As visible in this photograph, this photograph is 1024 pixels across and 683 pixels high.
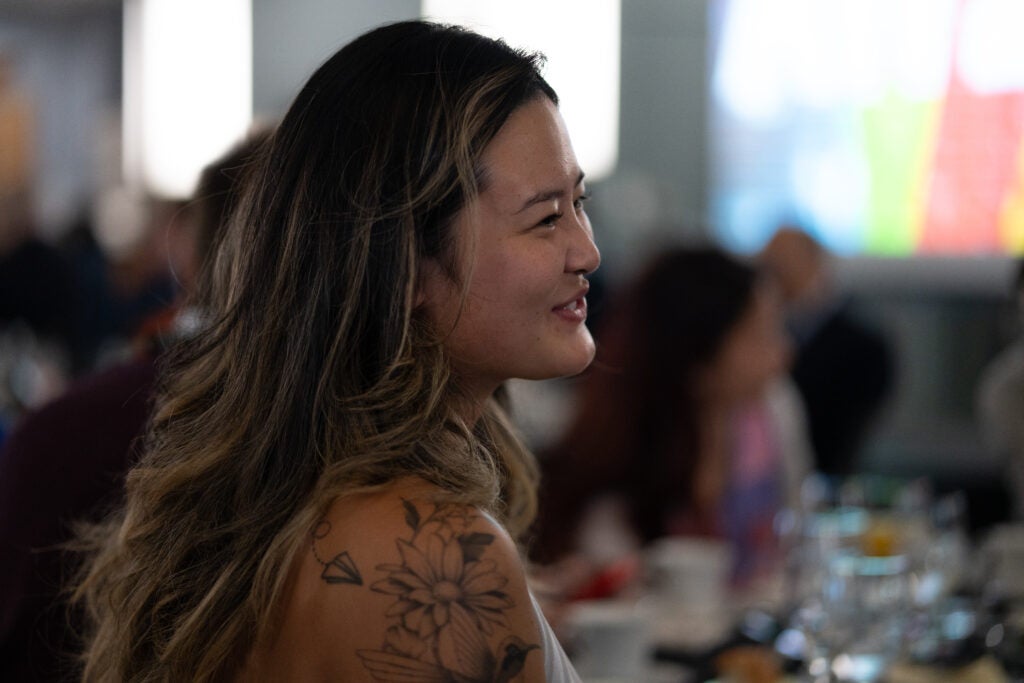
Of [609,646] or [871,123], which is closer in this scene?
[609,646]

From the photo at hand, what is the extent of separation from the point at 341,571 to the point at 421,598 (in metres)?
0.07

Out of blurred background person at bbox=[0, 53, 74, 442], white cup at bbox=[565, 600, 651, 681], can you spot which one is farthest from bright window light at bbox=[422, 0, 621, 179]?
white cup at bbox=[565, 600, 651, 681]

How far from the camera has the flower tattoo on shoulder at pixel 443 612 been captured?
101 centimetres

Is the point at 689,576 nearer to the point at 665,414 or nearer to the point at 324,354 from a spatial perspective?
the point at 665,414

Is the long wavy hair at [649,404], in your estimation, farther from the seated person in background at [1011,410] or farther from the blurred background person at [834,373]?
the blurred background person at [834,373]

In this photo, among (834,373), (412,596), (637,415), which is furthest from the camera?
(834,373)

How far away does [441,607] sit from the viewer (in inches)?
40.3

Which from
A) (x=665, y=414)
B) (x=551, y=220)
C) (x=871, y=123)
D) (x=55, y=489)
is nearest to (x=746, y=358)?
(x=665, y=414)

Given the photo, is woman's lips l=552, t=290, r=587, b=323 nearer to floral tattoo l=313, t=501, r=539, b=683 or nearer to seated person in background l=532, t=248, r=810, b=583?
floral tattoo l=313, t=501, r=539, b=683

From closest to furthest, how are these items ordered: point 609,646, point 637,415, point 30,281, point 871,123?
1. point 609,646
2. point 637,415
3. point 30,281
4. point 871,123

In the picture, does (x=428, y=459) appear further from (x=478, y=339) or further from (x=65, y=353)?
(x=65, y=353)

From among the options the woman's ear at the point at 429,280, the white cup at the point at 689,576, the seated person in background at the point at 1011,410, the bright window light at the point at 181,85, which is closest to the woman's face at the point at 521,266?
the woman's ear at the point at 429,280

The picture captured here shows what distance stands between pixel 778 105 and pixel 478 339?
16.4 ft

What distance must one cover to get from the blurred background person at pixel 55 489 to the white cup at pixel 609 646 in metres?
0.71
